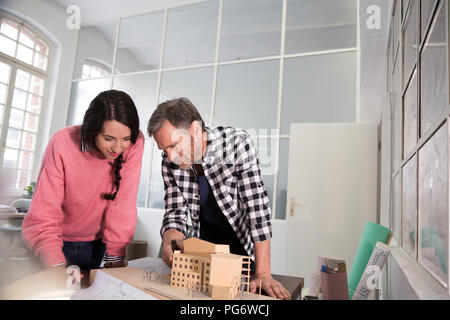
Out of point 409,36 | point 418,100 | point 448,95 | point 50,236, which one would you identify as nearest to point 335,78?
point 409,36

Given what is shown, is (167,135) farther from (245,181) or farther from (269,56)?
(269,56)

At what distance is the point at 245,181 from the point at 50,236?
14.7 inches

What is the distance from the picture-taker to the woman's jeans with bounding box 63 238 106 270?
59 cm

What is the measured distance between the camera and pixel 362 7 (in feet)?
7.52

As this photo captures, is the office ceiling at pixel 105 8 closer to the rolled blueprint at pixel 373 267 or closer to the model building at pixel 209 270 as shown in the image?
the model building at pixel 209 270

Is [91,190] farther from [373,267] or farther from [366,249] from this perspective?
[366,249]

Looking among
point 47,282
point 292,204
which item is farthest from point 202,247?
point 292,204

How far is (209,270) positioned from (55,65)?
37 centimetres

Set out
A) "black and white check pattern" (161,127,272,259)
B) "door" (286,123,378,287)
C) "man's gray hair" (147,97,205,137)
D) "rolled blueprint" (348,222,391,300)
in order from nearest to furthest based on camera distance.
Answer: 1. "man's gray hair" (147,97,205,137)
2. "black and white check pattern" (161,127,272,259)
3. "rolled blueprint" (348,222,391,300)
4. "door" (286,123,378,287)

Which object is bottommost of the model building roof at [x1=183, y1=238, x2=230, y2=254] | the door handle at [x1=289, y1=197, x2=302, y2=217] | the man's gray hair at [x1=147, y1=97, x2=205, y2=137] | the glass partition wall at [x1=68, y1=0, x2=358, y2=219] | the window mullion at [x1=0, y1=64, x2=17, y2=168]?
the model building roof at [x1=183, y1=238, x2=230, y2=254]

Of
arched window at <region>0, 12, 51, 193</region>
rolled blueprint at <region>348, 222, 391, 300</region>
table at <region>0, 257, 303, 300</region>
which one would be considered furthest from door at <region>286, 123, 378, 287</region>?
arched window at <region>0, 12, 51, 193</region>

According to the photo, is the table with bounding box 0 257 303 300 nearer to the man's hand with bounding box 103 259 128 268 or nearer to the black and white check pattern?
the man's hand with bounding box 103 259 128 268

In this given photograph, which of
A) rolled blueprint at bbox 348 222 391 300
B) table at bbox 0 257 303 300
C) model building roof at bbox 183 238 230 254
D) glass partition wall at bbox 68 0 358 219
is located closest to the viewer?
table at bbox 0 257 303 300

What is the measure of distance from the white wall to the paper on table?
0.59 ft
